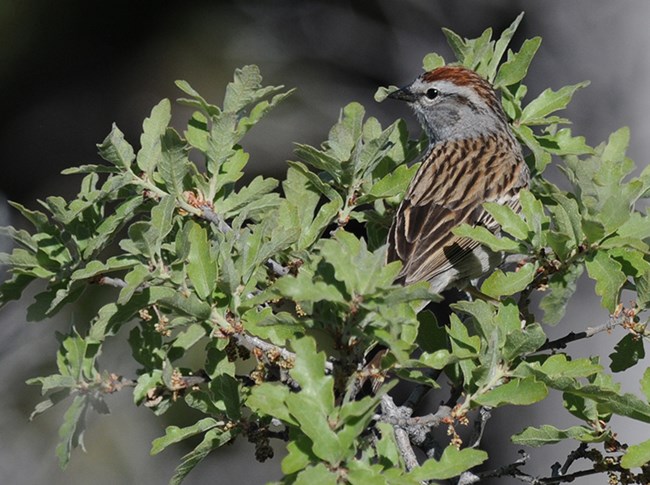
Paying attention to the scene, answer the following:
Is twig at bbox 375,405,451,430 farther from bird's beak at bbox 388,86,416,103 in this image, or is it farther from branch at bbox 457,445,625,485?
bird's beak at bbox 388,86,416,103

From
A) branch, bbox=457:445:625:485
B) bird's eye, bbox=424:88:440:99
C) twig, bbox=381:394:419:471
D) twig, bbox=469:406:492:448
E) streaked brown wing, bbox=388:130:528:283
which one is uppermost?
bird's eye, bbox=424:88:440:99

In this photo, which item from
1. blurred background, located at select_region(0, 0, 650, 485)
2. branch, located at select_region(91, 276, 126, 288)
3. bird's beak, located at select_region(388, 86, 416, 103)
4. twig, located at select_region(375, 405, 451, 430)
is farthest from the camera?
blurred background, located at select_region(0, 0, 650, 485)

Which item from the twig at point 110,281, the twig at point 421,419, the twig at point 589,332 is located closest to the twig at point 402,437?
the twig at point 421,419

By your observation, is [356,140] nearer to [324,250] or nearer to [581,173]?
[581,173]

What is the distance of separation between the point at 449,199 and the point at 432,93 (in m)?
0.60

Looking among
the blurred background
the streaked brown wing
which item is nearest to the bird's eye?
the streaked brown wing

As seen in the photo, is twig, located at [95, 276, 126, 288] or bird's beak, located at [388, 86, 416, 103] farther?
bird's beak, located at [388, 86, 416, 103]

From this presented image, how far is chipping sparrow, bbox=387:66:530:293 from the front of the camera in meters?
3.33

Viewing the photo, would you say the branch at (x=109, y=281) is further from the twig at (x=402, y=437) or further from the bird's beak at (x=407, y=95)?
the bird's beak at (x=407, y=95)

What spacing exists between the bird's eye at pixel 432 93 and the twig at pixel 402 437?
1.87 metres

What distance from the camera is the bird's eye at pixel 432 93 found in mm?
4064

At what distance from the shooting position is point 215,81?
666cm

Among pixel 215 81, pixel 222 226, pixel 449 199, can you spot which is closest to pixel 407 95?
pixel 449 199

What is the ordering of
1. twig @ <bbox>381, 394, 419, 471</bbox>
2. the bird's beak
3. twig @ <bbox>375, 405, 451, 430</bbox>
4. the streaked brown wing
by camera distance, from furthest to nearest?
1. the bird's beak
2. the streaked brown wing
3. twig @ <bbox>381, 394, 419, 471</bbox>
4. twig @ <bbox>375, 405, 451, 430</bbox>
